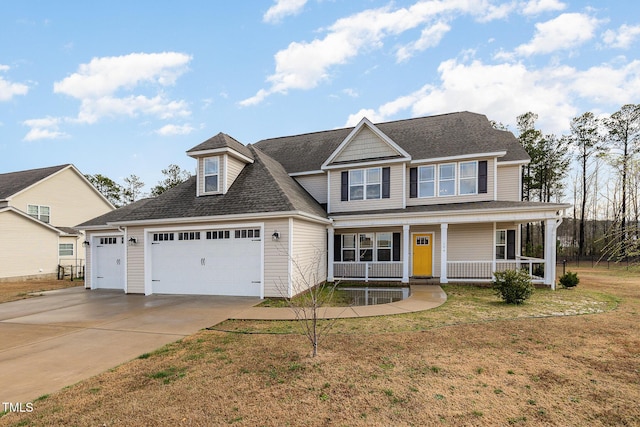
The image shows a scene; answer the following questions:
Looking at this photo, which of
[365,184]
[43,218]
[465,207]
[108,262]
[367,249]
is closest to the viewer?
[465,207]

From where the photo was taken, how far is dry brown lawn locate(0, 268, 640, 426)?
3484mm

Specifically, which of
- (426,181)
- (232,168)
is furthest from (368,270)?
(232,168)

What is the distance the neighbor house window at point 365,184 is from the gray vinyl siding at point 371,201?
0.26 metres

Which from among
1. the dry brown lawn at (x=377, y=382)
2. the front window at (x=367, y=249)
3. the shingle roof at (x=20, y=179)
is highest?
the shingle roof at (x=20, y=179)

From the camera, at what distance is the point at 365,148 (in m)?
14.9

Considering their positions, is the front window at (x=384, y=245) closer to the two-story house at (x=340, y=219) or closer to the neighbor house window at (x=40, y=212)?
the two-story house at (x=340, y=219)

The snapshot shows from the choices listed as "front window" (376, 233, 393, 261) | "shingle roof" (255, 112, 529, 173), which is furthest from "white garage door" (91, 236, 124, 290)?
"front window" (376, 233, 393, 261)

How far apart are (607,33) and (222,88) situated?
687 inches

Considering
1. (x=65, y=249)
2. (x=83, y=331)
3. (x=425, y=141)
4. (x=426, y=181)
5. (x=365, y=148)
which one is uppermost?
(x=425, y=141)

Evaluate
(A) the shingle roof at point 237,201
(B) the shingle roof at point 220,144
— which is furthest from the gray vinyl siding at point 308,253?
(B) the shingle roof at point 220,144

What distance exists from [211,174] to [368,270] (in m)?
8.50

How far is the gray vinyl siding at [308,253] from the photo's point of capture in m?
10.9

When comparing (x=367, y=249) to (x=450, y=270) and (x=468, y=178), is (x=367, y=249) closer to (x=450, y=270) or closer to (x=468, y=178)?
(x=450, y=270)

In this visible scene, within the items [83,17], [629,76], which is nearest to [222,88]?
[83,17]
